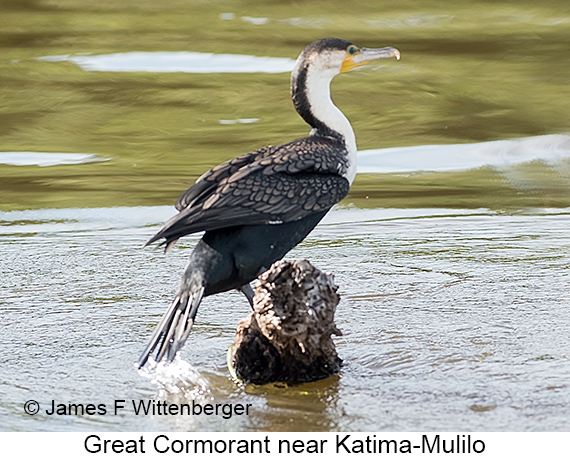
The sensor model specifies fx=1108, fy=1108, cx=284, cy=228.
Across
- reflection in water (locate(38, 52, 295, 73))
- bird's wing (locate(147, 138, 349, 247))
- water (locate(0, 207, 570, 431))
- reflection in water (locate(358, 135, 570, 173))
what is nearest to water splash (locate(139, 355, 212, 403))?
water (locate(0, 207, 570, 431))

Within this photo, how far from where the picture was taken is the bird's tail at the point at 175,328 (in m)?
4.12

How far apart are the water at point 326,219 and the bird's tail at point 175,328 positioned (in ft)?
0.35

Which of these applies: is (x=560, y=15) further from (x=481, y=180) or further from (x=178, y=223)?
(x=178, y=223)

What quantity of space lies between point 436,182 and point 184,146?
7.02 ft

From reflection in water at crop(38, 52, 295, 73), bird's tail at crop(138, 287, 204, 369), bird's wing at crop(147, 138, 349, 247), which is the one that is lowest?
bird's tail at crop(138, 287, 204, 369)

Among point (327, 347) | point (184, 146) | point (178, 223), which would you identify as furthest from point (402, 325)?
point (184, 146)

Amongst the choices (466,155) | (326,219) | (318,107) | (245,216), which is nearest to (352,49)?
(318,107)

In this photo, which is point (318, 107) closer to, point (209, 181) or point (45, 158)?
point (209, 181)

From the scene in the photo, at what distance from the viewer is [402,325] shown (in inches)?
186

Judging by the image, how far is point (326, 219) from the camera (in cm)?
709

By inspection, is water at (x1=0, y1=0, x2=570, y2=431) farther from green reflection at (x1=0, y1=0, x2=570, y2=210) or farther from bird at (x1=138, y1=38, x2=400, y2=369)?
bird at (x1=138, y1=38, x2=400, y2=369)

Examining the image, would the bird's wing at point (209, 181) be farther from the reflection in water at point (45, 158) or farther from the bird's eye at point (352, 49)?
the reflection in water at point (45, 158)

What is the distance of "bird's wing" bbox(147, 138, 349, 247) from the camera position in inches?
166

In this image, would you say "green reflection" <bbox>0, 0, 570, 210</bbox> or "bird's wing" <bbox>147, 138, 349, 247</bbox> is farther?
"green reflection" <bbox>0, 0, 570, 210</bbox>
